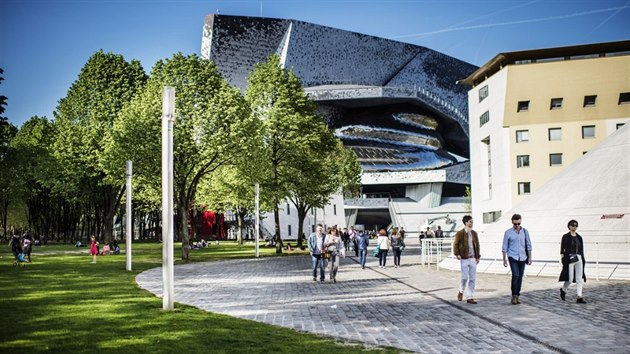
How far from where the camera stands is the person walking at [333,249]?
2273 cm

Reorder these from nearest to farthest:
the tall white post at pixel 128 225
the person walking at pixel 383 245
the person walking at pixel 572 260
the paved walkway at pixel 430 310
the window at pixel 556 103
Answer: the paved walkway at pixel 430 310 < the person walking at pixel 572 260 < the tall white post at pixel 128 225 < the person walking at pixel 383 245 < the window at pixel 556 103

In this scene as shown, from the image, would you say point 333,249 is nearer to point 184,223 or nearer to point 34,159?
point 184,223

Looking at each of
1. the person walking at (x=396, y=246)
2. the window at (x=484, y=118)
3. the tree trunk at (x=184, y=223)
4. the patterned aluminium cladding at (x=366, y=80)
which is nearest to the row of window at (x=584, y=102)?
the window at (x=484, y=118)

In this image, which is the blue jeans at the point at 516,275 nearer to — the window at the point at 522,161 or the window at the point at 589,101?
Result: the window at the point at 522,161

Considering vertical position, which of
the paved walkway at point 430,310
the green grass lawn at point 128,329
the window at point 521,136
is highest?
the window at point 521,136

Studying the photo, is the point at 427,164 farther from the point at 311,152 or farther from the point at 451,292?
the point at 451,292

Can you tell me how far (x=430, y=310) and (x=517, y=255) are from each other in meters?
2.80

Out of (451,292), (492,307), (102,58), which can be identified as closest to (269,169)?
(102,58)

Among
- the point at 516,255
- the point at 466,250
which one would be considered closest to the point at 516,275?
the point at 516,255

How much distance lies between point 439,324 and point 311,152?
36274 millimetres

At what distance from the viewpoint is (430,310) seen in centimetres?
1423

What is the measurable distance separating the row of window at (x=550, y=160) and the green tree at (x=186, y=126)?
33.0m

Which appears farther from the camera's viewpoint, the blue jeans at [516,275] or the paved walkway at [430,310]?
the blue jeans at [516,275]

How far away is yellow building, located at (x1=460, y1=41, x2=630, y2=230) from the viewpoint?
58312 mm
